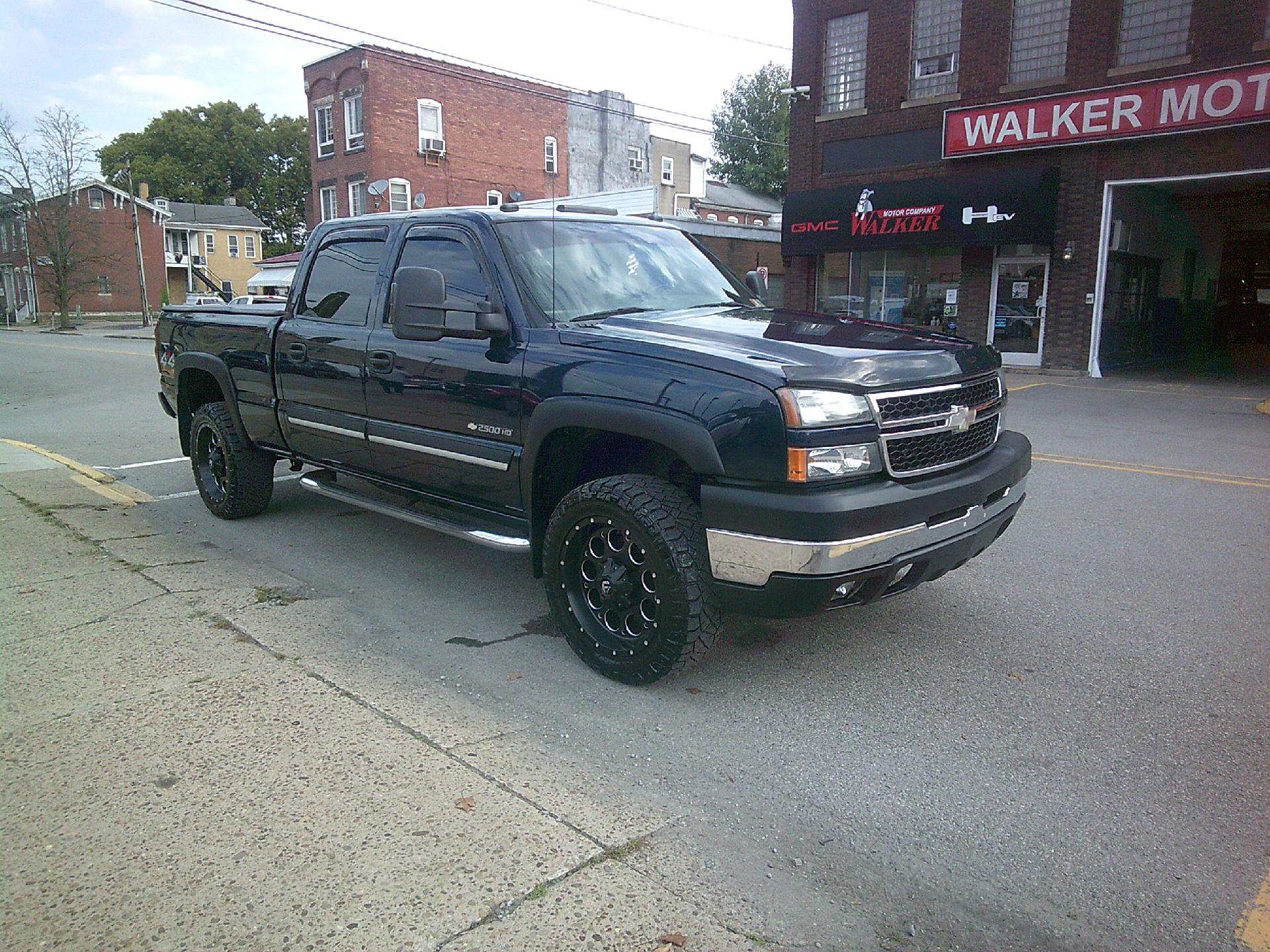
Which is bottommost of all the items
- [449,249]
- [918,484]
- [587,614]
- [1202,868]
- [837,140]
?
[1202,868]

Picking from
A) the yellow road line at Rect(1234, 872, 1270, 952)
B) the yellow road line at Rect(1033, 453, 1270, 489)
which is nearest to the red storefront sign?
the yellow road line at Rect(1033, 453, 1270, 489)

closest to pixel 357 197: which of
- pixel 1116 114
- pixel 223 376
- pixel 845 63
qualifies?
pixel 845 63

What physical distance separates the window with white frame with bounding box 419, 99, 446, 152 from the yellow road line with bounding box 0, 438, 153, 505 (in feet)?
98.5

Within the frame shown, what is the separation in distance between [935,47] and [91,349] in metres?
24.9

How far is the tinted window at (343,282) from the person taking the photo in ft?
17.6

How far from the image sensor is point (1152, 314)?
21.3m

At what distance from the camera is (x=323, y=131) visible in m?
38.6

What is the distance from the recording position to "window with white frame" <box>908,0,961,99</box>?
1922 centimetres

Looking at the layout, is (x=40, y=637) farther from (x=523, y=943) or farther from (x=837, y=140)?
(x=837, y=140)

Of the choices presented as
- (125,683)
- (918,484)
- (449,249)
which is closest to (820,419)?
(918,484)

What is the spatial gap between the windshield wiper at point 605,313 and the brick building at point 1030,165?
15.1 meters

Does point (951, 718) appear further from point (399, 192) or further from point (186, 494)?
point (399, 192)

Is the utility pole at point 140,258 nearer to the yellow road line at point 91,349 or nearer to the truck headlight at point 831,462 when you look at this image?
the yellow road line at point 91,349

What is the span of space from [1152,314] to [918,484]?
68.7 ft
